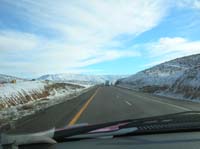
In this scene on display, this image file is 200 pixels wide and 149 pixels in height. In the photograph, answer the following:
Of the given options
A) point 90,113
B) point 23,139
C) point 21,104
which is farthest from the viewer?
point 21,104

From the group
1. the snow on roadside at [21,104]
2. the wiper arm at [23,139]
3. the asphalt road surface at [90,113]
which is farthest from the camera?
the snow on roadside at [21,104]

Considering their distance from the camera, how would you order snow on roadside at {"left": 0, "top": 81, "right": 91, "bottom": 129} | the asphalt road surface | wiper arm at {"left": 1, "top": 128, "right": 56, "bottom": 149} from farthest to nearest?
snow on roadside at {"left": 0, "top": 81, "right": 91, "bottom": 129} → the asphalt road surface → wiper arm at {"left": 1, "top": 128, "right": 56, "bottom": 149}

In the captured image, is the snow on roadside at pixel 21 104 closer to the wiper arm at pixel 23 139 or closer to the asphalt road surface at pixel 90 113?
the asphalt road surface at pixel 90 113

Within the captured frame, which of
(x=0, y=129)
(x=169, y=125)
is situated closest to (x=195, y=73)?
(x=0, y=129)

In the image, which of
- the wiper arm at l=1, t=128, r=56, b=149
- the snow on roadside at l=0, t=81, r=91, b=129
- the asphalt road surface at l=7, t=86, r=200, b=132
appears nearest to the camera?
the wiper arm at l=1, t=128, r=56, b=149

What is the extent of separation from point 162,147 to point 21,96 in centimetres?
2366

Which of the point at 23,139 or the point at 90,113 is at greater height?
the point at 23,139

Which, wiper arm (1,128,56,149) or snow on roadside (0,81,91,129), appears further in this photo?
snow on roadside (0,81,91,129)

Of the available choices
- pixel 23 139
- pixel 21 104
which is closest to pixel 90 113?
pixel 21 104

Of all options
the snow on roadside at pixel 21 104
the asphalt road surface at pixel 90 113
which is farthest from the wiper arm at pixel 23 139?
the snow on roadside at pixel 21 104

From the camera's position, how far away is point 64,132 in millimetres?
4824

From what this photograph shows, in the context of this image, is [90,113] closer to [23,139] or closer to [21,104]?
[21,104]

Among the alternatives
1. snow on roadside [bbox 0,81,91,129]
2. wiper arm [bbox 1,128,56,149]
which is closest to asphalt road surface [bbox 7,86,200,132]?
snow on roadside [bbox 0,81,91,129]

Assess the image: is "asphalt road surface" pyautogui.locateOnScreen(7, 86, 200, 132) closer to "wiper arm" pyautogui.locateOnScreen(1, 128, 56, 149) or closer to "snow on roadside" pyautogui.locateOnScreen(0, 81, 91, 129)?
"snow on roadside" pyautogui.locateOnScreen(0, 81, 91, 129)
